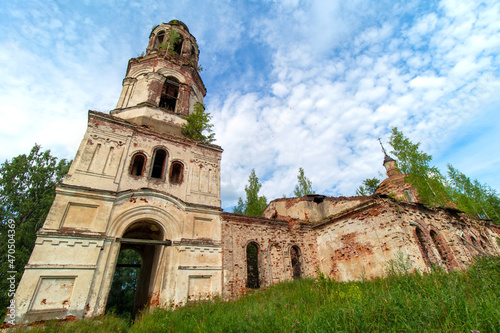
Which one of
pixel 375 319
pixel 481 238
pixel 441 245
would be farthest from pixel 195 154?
pixel 481 238

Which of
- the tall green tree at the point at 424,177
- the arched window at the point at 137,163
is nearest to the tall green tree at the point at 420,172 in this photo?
the tall green tree at the point at 424,177

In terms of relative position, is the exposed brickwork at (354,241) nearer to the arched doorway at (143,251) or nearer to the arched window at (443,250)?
the arched window at (443,250)

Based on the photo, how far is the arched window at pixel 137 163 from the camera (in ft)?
32.7

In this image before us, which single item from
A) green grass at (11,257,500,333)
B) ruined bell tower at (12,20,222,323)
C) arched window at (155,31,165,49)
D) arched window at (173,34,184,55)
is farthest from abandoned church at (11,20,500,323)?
arched window at (155,31,165,49)

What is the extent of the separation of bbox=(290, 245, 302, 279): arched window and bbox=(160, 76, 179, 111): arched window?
34.7 feet

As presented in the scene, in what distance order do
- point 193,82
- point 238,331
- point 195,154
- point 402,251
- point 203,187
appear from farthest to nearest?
1. point 193,82
2. point 195,154
3. point 203,187
4. point 402,251
5. point 238,331

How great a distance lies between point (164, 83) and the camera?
13.4m

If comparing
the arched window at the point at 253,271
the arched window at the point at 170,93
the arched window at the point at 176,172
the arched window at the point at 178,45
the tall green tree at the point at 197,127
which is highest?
the arched window at the point at 178,45

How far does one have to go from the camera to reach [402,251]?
30.2 ft

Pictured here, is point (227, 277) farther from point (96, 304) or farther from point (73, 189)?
point (73, 189)

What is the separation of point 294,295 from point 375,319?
425 cm

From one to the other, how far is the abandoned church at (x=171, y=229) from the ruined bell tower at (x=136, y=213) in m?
0.03

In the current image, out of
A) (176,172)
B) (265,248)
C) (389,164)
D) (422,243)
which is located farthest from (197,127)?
(389,164)

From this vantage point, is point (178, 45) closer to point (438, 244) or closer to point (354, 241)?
point (354, 241)
